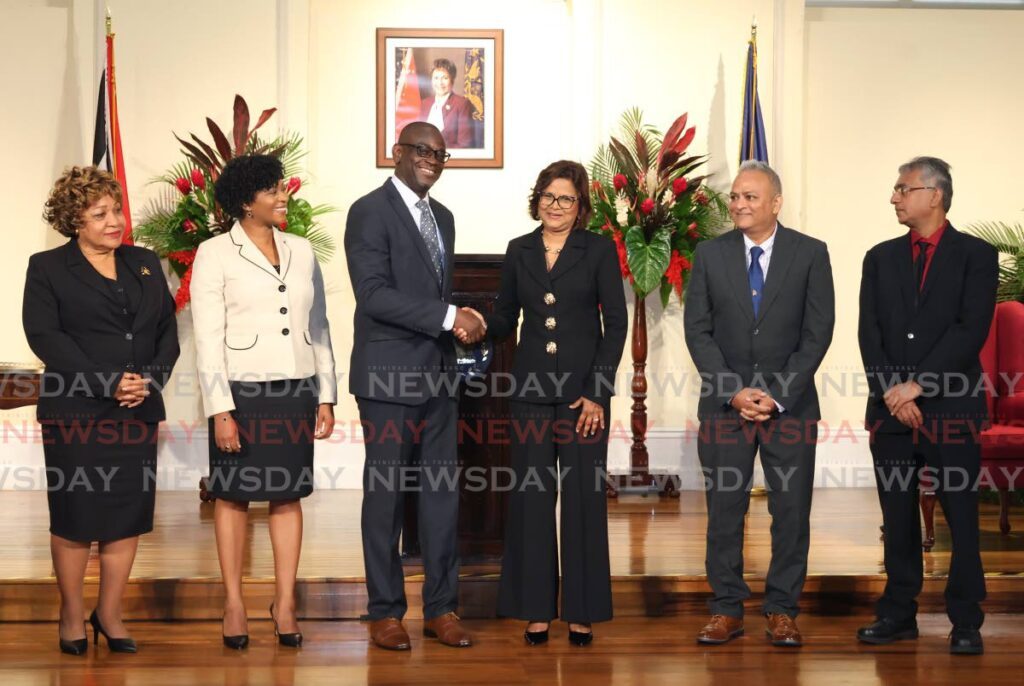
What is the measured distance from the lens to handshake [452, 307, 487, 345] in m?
3.98

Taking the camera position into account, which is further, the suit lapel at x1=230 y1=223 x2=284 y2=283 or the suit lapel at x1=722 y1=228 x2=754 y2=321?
the suit lapel at x1=722 y1=228 x2=754 y2=321

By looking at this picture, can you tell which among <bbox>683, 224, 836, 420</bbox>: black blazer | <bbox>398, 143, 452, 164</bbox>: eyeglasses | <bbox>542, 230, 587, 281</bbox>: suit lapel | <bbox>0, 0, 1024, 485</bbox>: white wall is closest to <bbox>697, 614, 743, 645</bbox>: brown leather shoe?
<bbox>683, 224, 836, 420</bbox>: black blazer

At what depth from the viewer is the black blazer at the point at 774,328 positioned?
411cm

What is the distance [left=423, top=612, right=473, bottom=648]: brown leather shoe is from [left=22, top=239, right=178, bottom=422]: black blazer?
1.22 m

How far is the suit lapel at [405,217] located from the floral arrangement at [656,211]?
253 centimetres

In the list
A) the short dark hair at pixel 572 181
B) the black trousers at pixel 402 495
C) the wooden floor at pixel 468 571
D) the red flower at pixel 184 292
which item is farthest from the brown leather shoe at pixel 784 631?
the red flower at pixel 184 292

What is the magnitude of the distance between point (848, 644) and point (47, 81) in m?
5.58

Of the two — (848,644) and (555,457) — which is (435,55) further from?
(848,644)

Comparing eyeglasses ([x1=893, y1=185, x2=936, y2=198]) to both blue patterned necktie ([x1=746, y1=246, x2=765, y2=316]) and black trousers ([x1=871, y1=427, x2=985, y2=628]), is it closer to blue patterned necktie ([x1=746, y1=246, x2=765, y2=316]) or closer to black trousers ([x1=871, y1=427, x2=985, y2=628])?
blue patterned necktie ([x1=746, y1=246, x2=765, y2=316])

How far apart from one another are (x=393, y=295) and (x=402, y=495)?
71cm

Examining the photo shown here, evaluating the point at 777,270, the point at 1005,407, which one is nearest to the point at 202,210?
the point at 777,270

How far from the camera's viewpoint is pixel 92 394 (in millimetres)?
3924

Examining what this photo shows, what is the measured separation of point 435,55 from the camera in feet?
23.5

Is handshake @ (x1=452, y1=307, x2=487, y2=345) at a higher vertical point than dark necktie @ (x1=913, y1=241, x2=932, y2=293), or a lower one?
lower
